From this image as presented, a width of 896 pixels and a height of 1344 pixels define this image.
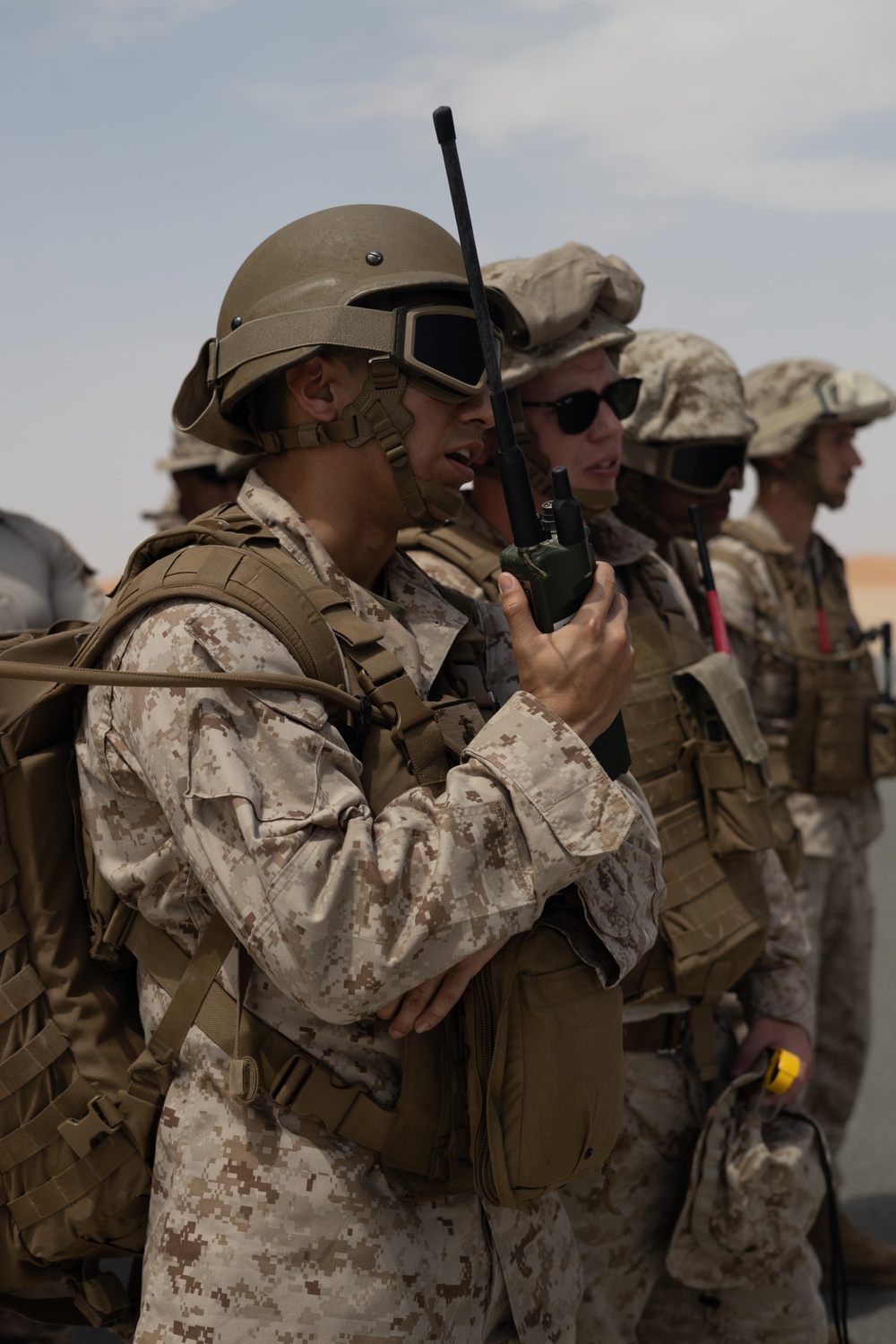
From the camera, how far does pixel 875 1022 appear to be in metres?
7.16

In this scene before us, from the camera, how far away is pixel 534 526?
204cm

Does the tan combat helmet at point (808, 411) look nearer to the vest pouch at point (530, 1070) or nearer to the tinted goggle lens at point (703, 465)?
the tinted goggle lens at point (703, 465)

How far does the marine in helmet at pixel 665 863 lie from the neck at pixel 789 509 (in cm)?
214

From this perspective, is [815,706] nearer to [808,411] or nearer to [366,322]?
[808,411]

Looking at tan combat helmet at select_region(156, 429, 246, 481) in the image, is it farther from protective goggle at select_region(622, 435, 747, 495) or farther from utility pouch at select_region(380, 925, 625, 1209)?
utility pouch at select_region(380, 925, 625, 1209)

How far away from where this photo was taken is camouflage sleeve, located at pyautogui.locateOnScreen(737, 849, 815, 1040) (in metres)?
3.32

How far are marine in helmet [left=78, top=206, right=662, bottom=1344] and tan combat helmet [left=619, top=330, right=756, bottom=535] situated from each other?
191cm

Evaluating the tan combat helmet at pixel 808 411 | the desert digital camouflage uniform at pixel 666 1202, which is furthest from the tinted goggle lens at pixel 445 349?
the tan combat helmet at pixel 808 411

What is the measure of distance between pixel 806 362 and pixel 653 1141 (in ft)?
12.4

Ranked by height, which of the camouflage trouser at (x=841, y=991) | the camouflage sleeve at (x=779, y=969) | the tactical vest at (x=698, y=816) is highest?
the tactical vest at (x=698, y=816)

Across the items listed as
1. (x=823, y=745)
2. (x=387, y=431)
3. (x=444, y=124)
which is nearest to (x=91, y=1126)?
(x=387, y=431)

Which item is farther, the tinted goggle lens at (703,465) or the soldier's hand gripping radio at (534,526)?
the tinted goggle lens at (703,465)

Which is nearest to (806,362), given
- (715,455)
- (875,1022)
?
(715,455)

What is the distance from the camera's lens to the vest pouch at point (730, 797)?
10.5ft
